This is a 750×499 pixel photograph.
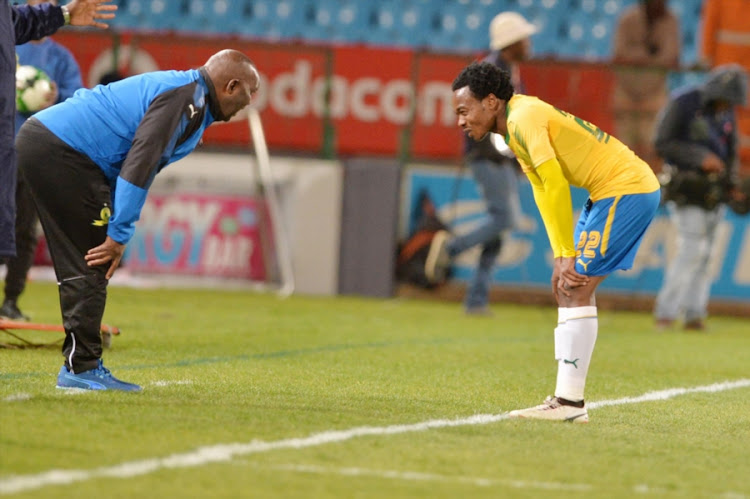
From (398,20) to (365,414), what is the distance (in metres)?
11.7

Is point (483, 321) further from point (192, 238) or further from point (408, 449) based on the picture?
point (408, 449)

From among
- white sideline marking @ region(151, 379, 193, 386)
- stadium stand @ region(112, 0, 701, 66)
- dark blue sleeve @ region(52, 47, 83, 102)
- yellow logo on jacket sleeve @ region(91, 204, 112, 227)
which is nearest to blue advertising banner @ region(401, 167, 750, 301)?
stadium stand @ region(112, 0, 701, 66)

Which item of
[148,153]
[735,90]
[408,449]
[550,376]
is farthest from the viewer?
[735,90]

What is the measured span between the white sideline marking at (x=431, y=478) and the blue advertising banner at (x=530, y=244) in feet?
29.8

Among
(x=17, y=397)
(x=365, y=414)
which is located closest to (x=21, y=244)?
(x=17, y=397)

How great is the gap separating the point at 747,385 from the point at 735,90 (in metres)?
4.10

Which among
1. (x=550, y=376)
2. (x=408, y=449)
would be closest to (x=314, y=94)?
(x=550, y=376)

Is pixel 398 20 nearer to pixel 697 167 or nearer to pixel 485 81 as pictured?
pixel 697 167

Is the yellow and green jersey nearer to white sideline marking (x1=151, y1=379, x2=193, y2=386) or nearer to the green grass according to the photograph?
the green grass

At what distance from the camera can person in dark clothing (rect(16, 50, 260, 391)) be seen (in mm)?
5723

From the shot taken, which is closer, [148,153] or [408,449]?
[408,449]

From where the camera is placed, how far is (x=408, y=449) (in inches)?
186

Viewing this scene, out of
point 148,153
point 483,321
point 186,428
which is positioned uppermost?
point 148,153

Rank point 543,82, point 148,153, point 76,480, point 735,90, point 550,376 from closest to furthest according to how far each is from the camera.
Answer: point 76,480 → point 148,153 → point 550,376 → point 735,90 → point 543,82
